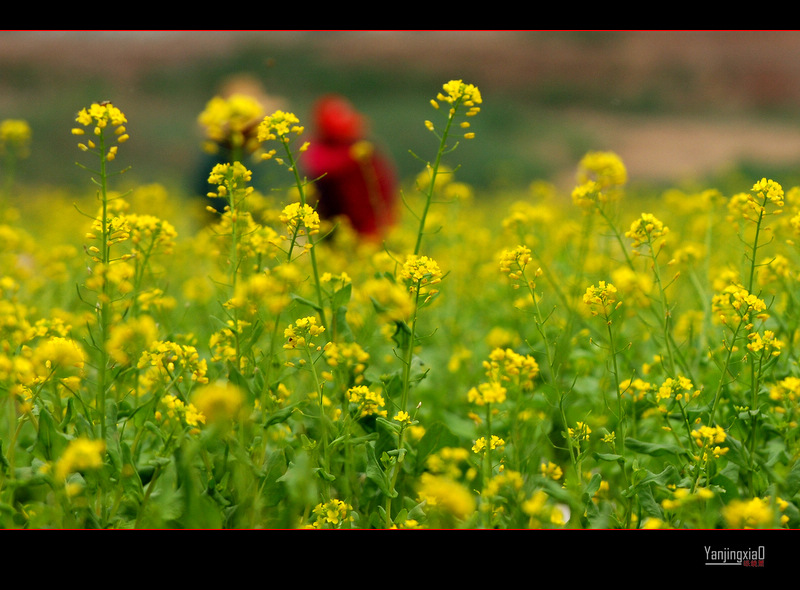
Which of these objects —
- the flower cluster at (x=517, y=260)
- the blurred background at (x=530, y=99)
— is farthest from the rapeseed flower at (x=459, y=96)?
the blurred background at (x=530, y=99)

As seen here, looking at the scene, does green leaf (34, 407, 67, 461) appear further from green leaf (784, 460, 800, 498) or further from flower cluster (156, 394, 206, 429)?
green leaf (784, 460, 800, 498)

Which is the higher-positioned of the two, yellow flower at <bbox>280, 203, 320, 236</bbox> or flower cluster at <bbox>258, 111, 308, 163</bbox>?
flower cluster at <bbox>258, 111, 308, 163</bbox>

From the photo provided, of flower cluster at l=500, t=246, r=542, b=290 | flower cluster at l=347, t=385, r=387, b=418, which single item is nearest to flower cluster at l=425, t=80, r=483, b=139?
flower cluster at l=500, t=246, r=542, b=290

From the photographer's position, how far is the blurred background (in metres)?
7.09

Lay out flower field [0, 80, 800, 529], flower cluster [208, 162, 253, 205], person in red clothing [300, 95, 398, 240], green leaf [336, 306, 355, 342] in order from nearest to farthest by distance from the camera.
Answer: flower field [0, 80, 800, 529] → flower cluster [208, 162, 253, 205] → green leaf [336, 306, 355, 342] → person in red clothing [300, 95, 398, 240]

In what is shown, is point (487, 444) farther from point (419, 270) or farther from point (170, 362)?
point (170, 362)

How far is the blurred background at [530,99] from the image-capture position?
23.3ft

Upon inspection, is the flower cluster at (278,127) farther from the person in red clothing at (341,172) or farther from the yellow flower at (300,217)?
the person in red clothing at (341,172)

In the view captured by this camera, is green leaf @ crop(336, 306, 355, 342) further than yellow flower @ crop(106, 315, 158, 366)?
Yes

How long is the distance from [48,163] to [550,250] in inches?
186

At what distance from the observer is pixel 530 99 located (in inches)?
324

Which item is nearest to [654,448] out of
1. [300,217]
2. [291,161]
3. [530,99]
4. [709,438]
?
[709,438]

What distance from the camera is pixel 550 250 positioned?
4129mm
